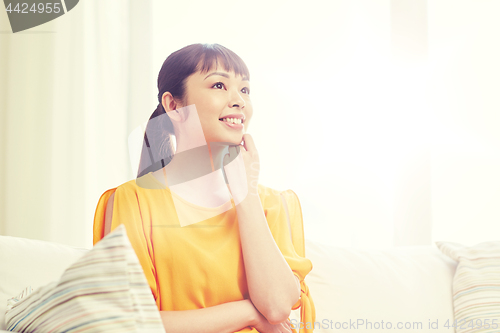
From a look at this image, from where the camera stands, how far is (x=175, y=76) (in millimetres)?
1064

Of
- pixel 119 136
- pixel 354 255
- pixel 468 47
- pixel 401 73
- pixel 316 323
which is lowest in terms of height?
pixel 316 323

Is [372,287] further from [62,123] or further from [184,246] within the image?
[62,123]

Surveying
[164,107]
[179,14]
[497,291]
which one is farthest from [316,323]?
[179,14]

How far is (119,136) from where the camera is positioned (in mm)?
1813

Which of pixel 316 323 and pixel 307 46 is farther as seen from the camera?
pixel 307 46

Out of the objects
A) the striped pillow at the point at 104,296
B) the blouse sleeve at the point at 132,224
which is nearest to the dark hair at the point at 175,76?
the blouse sleeve at the point at 132,224

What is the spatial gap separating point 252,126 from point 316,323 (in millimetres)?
968

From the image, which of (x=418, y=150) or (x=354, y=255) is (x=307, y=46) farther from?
(x=354, y=255)

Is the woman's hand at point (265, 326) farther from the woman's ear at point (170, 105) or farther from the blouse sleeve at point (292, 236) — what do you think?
the woman's ear at point (170, 105)

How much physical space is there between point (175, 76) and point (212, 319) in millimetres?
635

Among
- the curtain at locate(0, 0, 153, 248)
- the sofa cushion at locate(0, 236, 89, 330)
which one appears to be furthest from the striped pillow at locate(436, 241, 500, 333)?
the curtain at locate(0, 0, 153, 248)

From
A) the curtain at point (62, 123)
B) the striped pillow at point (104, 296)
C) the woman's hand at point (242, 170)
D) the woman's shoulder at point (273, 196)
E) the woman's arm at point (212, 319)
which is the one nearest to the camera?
the striped pillow at point (104, 296)

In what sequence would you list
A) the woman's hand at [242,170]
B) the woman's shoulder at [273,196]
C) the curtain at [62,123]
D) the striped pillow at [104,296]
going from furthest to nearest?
the curtain at [62,123] → the woman's shoulder at [273,196] → the woman's hand at [242,170] → the striped pillow at [104,296]

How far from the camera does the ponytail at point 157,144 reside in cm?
108
